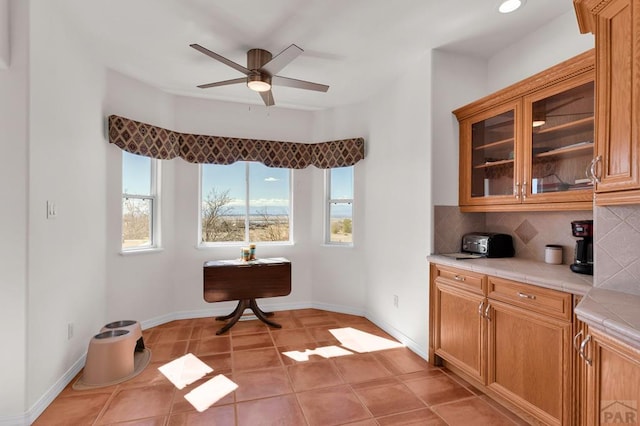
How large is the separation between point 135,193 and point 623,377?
383cm

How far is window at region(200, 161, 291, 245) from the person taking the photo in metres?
3.84

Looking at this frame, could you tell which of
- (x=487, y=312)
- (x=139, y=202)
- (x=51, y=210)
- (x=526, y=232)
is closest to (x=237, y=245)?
(x=139, y=202)

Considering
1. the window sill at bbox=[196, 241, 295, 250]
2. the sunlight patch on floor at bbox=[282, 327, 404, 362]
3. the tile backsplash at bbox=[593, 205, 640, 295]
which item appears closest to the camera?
the tile backsplash at bbox=[593, 205, 640, 295]

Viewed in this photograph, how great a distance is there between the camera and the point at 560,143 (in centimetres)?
197

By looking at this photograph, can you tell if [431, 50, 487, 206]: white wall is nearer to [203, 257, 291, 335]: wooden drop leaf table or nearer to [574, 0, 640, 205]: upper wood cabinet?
[574, 0, 640, 205]: upper wood cabinet

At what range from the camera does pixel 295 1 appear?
2.01 meters

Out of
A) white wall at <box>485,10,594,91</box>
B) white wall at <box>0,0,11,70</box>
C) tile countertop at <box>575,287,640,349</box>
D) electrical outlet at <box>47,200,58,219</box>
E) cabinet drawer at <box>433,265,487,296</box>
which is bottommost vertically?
cabinet drawer at <box>433,265,487,296</box>

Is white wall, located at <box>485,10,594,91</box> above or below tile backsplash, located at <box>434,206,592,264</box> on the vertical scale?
above

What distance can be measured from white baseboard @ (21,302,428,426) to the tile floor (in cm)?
6

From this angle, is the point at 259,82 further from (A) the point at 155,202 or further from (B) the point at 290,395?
(B) the point at 290,395

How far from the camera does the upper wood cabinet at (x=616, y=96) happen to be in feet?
4.12

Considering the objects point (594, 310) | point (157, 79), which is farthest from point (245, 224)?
point (594, 310)

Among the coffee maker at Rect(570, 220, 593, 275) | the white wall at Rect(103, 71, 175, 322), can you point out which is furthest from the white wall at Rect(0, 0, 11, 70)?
the coffee maker at Rect(570, 220, 593, 275)

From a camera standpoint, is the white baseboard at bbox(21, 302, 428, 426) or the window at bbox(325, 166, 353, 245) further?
the window at bbox(325, 166, 353, 245)
